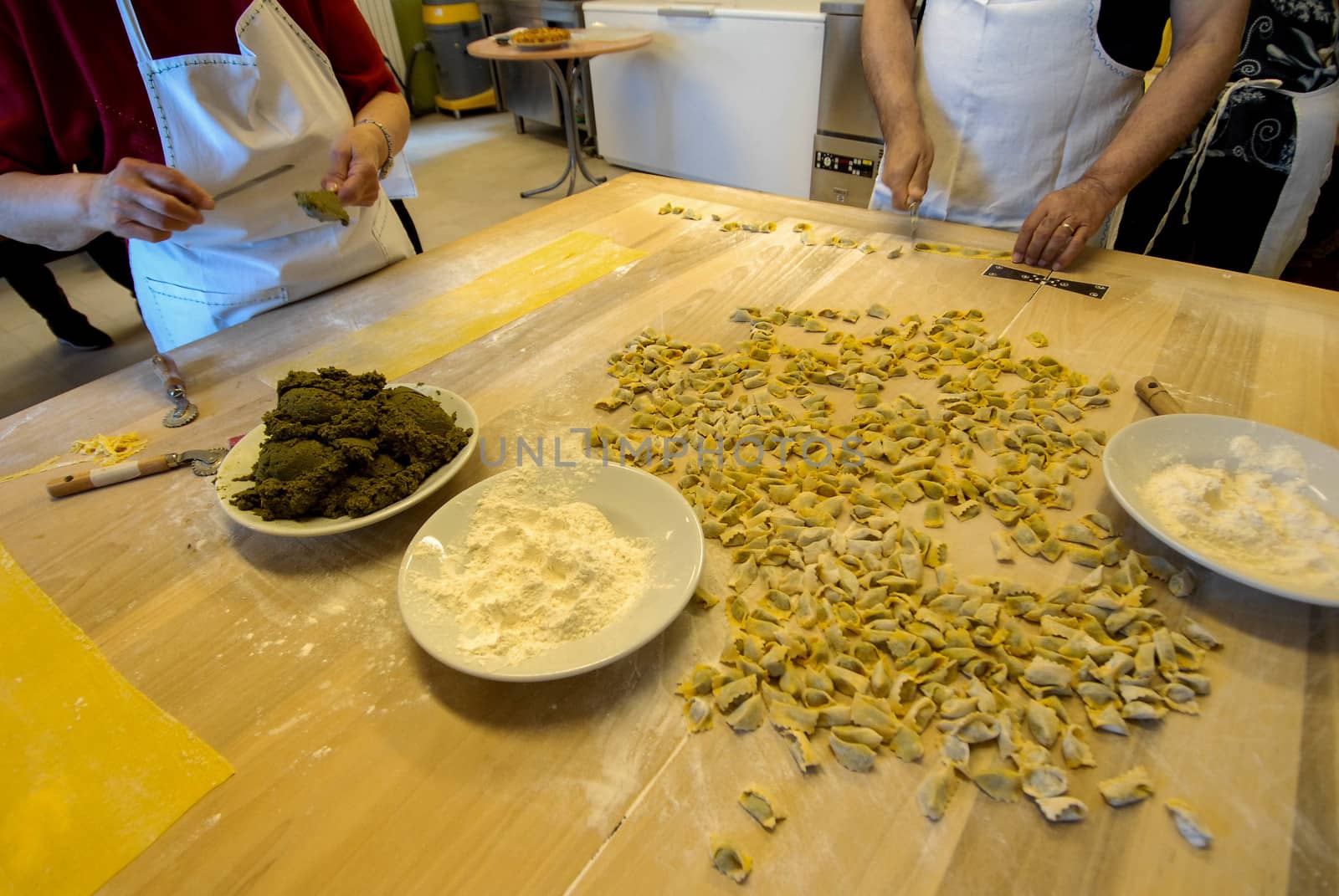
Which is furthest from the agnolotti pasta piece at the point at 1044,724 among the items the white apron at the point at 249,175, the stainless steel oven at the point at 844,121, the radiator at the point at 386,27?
the radiator at the point at 386,27

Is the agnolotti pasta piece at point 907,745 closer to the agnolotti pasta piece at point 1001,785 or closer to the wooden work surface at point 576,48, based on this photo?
the agnolotti pasta piece at point 1001,785

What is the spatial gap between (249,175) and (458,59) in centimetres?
480

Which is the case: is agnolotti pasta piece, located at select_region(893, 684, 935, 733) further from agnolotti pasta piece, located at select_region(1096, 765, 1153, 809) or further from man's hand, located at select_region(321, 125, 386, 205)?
man's hand, located at select_region(321, 125, 386, 205)

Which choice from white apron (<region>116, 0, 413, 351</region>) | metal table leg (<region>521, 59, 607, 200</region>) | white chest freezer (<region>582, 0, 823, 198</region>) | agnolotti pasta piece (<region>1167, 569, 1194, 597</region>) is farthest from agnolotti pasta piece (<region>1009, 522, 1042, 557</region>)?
metal table leg (<region>521, 59, 607, 200</region>)

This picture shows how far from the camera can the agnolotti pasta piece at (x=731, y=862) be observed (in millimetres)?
442

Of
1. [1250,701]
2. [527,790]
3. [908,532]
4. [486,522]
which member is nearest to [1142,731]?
[1250,701]

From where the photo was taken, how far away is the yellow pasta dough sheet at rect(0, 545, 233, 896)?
1.53 feet

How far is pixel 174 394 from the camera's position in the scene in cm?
93

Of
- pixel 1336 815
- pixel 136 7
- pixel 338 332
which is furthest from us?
pixel 338 332

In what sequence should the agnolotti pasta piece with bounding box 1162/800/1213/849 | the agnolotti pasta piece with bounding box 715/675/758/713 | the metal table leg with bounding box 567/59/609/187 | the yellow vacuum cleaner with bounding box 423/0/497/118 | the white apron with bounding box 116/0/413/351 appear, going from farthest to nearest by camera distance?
1. the yellow vacuum cleaner with bounding box 423/0/497/118
2. the metal table leg with bounding box 567/59/609/187
3. the white apron with bounding box 116/0/413/351
4. the agnolotti pasta piece with bounding box 715/675/758/713
5. the agnolotti pasta piece with bounding box 1162/800/1213/849

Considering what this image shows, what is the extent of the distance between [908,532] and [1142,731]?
24cm

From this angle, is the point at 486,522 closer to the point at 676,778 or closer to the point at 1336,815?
the point at 676,778

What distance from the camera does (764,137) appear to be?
3.12m

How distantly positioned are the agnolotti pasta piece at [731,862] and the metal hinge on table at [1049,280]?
1007 mm
